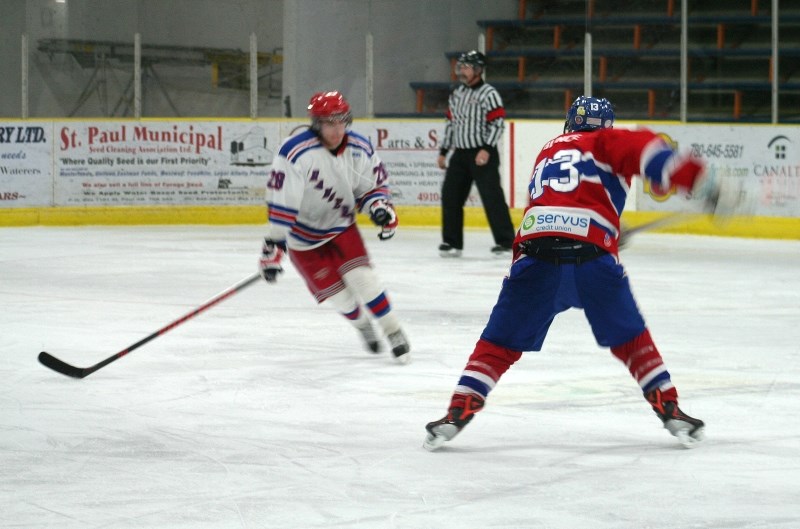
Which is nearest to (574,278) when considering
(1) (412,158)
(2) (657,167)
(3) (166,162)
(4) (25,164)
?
(2) (657,167)

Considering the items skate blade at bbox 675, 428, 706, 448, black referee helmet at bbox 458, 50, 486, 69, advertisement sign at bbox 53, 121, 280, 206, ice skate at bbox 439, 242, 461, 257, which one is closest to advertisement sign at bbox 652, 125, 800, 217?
black referee helmet at bbox 458, 50, 486, 69

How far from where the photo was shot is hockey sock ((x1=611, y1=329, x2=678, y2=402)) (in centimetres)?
303

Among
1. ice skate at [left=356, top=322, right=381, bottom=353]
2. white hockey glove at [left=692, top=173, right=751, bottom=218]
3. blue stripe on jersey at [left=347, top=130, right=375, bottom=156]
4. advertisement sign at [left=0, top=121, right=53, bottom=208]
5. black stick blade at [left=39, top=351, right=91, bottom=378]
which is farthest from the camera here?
advertisement sign at [left=0, top=121, right=53, bottom=208]

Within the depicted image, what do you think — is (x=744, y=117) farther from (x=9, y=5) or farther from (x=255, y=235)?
(x=9, y=5)

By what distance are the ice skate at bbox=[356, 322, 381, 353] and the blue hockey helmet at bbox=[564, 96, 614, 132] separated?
1.67 meters

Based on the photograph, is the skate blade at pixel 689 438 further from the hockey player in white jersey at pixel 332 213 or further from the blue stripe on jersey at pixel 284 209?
the blue stripe on jersey at pixel 284 209

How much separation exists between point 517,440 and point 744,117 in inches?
309

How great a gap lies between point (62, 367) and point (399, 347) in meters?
1.16

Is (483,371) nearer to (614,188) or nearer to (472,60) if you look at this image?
(614,188)

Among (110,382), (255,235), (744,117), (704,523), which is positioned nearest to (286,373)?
(110,382)

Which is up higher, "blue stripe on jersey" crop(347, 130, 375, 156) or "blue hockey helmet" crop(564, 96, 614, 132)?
"blue hockey helmet" crop(564, 96, 614, 132)

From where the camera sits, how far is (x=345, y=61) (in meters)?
11.9

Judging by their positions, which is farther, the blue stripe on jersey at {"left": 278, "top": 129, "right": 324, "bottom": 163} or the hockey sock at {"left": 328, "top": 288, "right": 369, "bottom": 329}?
the hockey sock at {"left": 328, "top": 288, "right": 369, "bottom": 329}

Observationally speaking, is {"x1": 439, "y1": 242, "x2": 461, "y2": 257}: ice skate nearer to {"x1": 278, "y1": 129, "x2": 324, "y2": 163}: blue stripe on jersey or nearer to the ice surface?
the ice surface
